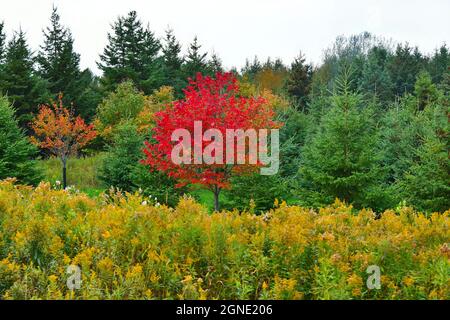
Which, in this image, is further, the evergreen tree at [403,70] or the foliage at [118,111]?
the evergreen tree at [403,70]

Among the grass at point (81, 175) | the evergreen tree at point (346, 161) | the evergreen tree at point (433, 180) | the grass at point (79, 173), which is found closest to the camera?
the evergreen tree at point (346, 161)

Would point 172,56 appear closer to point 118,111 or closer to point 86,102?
point 86,102

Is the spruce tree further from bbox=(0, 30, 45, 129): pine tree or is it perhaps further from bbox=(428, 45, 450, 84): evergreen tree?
bbox=(428, 45, 450, 84): evergreen tree

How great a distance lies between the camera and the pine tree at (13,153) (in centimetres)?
1708

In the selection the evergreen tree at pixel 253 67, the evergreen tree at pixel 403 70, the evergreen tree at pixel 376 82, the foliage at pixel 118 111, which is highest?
the evergreen tree at pixel 253 67

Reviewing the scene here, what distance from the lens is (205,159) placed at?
12.6m

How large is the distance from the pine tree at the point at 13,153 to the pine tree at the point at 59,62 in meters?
12.3

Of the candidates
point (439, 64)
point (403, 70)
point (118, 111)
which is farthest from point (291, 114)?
point (439, 64)

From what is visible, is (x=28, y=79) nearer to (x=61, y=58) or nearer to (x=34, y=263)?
(x=61, y=58)

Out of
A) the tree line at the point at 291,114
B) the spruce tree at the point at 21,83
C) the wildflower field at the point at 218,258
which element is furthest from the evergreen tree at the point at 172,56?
the wildflower field at the point at 218,258

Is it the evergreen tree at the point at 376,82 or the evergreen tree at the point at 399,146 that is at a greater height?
the evergreen tree at the point at 376,82

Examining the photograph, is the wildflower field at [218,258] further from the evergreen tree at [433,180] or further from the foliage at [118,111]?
the foliage at [118,111]

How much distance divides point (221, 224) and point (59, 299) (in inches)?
46.6

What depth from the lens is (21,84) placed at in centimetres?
2875
